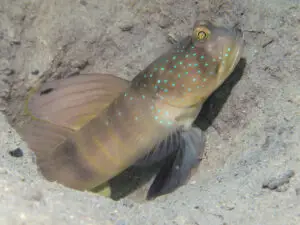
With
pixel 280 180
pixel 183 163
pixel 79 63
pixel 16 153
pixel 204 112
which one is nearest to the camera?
pixel 280 180

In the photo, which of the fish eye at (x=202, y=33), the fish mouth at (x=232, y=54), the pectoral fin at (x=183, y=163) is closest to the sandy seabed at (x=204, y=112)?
the pectoral fin at (x=183, y=163)

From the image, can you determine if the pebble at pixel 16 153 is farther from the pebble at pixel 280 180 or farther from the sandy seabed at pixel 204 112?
the pebble at pixel 280 180

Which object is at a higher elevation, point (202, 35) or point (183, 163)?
point (202, 35)

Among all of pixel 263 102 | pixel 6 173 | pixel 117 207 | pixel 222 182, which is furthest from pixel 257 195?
pixel 6 173

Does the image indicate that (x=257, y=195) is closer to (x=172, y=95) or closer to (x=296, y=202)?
(x=296, y=202)

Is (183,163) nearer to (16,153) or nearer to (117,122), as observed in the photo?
(117,122)

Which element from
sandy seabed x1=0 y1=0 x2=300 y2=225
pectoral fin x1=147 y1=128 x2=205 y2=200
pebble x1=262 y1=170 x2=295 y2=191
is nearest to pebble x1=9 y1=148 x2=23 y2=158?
sandy seabed x1=0 y1=0 x2=300 y2=225

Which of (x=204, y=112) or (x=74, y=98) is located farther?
(x=204, y=112)

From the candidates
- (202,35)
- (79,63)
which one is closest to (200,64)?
(202,35)
